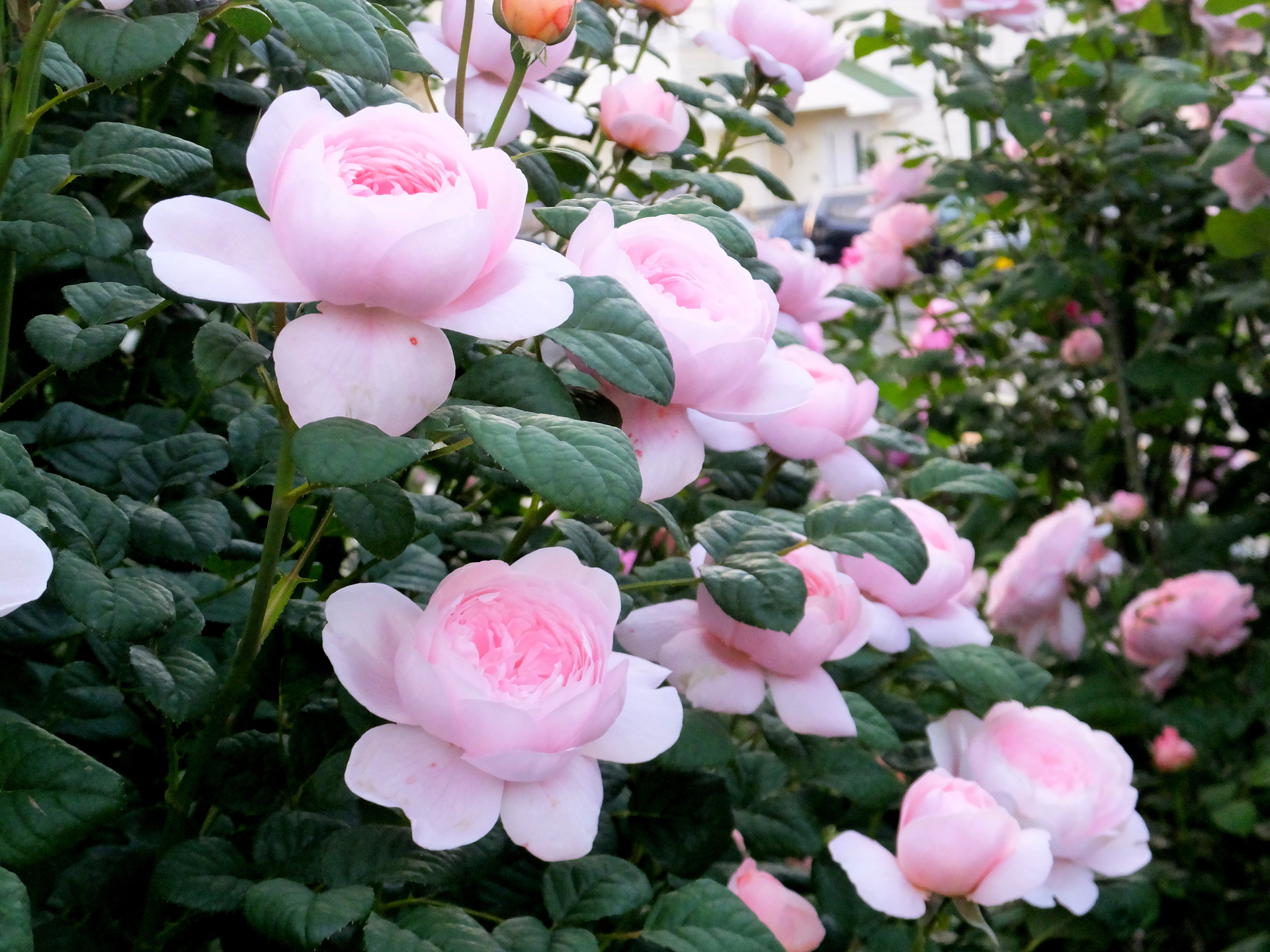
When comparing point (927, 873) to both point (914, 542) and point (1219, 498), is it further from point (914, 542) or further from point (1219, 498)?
point (1219, 498)

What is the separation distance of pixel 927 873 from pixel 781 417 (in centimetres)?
24

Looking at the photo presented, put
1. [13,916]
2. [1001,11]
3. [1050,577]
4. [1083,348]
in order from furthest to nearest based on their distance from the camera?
[1083,348] < [1001,11] < [1050,577] < [13,916]

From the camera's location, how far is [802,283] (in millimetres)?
752

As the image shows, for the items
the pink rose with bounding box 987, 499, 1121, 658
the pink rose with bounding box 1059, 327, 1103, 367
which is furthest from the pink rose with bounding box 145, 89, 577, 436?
the pink rose with bounding box 1059, 327, 1103, 367

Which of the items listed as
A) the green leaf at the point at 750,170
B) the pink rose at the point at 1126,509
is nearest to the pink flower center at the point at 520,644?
the green leaf at the point at 750,170

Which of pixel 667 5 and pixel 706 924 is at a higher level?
pixel 667 5

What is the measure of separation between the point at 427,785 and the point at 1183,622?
3.60 ft

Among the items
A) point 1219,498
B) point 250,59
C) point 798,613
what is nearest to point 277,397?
point 798,613

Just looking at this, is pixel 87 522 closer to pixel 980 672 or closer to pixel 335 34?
pixel 335 34

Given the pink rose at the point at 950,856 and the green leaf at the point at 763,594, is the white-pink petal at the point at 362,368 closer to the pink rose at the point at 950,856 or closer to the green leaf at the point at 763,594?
the green leaf at the point at 763,594

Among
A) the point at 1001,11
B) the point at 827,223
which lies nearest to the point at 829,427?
the point at 1001,11

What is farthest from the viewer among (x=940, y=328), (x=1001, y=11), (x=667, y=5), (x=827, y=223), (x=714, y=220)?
(x=827, y=223)

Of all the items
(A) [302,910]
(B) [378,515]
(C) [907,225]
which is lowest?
(C) [907,225]

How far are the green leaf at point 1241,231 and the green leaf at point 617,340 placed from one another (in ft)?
3.94
